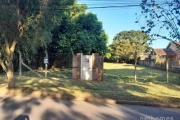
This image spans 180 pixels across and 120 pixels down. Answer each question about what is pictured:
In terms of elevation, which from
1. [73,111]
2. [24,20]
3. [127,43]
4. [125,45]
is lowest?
[73,111]

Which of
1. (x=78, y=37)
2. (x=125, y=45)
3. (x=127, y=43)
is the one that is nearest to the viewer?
(x=78, y=37)

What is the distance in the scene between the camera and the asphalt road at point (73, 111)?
581 centimetres

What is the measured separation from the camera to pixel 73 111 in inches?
251

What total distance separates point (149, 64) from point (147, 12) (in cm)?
3416

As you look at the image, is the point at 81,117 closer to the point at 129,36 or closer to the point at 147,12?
the point at 147,12

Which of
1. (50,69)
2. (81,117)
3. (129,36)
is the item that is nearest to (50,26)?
(81,117)

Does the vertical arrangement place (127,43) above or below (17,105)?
above

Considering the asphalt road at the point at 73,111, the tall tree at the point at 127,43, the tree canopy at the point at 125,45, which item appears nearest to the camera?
the asphalt road at the point at 73,111

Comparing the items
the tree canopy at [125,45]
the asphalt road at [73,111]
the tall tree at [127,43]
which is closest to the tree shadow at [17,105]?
the asphalt road at [73,111]

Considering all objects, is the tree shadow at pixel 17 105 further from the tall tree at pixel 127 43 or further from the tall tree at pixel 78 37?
the tall tree at pixel 127 43

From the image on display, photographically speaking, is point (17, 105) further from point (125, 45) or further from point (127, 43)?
point (127, 43)

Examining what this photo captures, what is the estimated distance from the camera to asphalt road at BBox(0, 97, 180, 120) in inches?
229

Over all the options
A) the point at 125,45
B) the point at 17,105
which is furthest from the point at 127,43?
the point at 17,105

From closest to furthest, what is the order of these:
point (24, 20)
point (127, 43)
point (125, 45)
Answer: point (24, 20), point (125, 45), point (127, 43)
